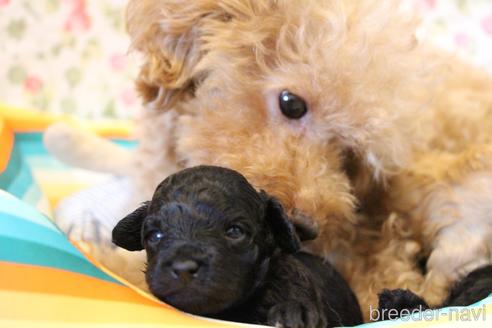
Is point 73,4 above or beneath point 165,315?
above

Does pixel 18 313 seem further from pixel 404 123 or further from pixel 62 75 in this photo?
pixel 62 75

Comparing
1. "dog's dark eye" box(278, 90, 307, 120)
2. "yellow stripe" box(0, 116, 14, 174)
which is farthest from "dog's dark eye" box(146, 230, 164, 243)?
"yellow stripe" box(0, 116, 14, 174)

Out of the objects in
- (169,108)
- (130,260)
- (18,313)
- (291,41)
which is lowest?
(130,260)

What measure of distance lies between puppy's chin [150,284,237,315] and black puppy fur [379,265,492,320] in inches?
10.6

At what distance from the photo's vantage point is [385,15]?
45.8 inches

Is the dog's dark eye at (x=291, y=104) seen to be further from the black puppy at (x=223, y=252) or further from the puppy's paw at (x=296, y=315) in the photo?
the puppy's paw at (x=296, y=315)

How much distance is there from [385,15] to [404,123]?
0.67 ft

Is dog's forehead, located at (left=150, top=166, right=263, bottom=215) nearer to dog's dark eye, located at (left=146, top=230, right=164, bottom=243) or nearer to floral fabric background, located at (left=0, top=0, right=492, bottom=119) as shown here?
dog's dark eye, located at (left=146, top=230, right=164, bottom=243)

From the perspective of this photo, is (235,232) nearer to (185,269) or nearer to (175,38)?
(185,269)

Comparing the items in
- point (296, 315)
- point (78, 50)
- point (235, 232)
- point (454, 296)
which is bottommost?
point (454, 296)

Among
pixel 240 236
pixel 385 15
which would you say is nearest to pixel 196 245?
pixel 240 236

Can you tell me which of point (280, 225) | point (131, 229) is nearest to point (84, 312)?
point (131, 229)

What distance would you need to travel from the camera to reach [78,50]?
86.0 inches

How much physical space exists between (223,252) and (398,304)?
31 centimetres
